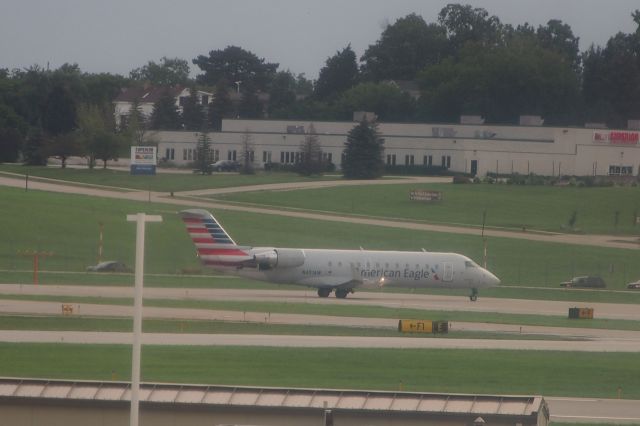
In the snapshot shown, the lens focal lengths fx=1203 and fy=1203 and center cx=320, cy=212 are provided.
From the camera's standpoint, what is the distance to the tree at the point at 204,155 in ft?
441

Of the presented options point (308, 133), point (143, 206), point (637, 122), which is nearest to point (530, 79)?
point (637, 122)

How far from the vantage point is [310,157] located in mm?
135500

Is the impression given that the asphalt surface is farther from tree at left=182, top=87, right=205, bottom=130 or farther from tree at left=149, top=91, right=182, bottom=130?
tree at left=182, top=87, right=205, bottom=130

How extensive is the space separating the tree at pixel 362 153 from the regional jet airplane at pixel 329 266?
6580 cm

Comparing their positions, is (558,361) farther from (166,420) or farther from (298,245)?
(298,245)

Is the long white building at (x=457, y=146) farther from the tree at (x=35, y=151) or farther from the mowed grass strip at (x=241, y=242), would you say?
the mowed grass strip at (x=241, y=242)

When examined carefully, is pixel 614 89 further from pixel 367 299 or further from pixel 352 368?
pixel 352 368

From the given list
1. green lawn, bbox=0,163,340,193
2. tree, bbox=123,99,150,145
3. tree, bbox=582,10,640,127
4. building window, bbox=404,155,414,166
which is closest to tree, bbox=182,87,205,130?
tree, bbox=123,99,150,145

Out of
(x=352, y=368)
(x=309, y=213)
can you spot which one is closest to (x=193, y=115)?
(x=309, y=213)

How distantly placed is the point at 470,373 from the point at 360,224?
62311 millimetres

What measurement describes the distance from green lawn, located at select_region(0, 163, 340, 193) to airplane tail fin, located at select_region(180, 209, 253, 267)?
55539mm

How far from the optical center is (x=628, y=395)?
3578 centimetres

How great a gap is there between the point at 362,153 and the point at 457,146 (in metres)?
12.5

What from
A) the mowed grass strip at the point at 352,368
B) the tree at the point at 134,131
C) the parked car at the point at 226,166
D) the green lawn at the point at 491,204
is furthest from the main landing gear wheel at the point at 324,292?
the tree at the point at 134,131
